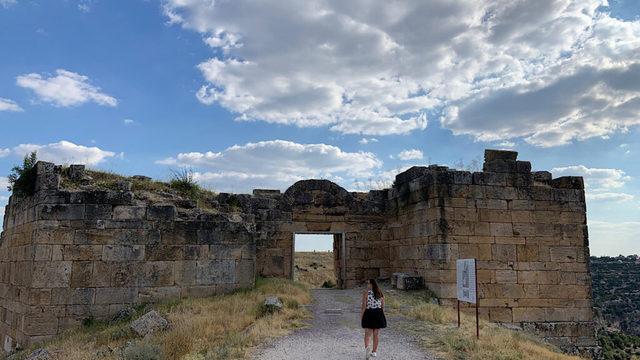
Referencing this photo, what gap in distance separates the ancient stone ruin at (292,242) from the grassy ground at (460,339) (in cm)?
199

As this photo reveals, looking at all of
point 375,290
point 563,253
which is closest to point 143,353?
point 375,290

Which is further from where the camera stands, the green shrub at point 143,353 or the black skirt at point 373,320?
the black skirt at point 373,320

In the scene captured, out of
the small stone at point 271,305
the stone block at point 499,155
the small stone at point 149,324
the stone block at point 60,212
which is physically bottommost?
the small stone at point 149,324

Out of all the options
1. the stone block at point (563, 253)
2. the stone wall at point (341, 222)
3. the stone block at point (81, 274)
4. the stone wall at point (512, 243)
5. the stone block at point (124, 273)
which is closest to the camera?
the stone block at point (81, 274)

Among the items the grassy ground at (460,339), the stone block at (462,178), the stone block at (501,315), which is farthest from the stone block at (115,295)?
the stone block at (501,315)

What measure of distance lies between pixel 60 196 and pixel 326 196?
8370mm

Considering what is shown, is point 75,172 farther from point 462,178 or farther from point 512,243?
point 512,243

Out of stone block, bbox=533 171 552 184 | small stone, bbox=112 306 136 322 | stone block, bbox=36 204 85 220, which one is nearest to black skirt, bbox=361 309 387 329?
small stone, bbox=112 306 136 322

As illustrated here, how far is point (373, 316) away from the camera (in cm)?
805

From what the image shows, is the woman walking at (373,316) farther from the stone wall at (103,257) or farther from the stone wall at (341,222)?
the stone wall at (341,222)

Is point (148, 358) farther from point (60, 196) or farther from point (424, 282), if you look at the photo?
point (424, 282)

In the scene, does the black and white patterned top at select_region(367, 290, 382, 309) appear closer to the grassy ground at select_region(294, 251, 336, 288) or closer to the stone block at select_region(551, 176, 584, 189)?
the stone block at select_region(551, 176, 584, 189)

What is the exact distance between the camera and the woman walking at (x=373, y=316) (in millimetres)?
7898

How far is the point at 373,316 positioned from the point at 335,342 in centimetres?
129
